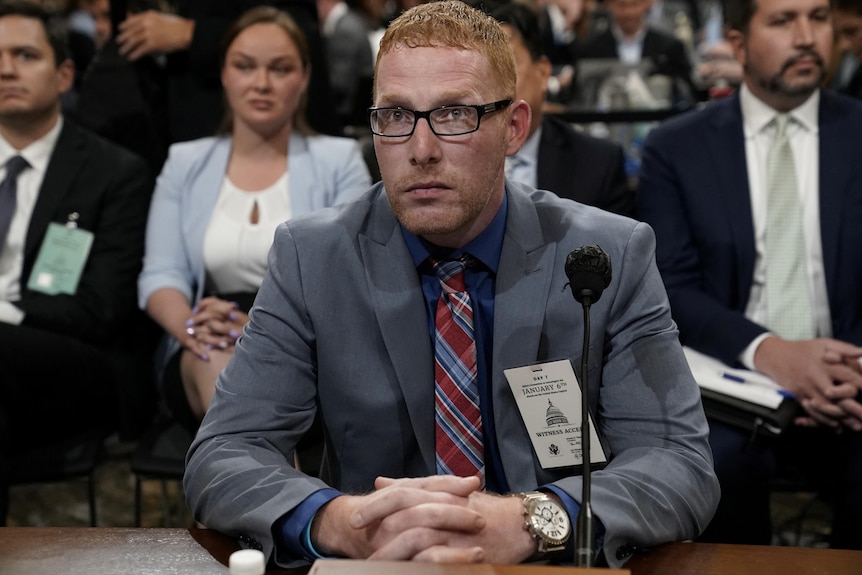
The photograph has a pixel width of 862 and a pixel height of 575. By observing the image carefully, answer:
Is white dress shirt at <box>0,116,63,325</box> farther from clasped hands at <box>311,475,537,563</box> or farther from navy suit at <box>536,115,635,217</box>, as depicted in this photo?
clasped hands at <box>311,475,537,563</box>

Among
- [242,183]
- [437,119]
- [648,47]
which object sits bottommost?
[242,183]

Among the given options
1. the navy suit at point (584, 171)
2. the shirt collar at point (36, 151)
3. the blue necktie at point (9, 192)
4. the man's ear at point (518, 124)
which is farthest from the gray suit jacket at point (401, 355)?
the shirt collar at point (36, 151)

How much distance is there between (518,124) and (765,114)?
148cm

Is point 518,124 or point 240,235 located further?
point 240,235

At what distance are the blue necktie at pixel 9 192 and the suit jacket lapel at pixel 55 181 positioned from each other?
9 cm

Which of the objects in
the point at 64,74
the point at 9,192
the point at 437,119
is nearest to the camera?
the point at 437,119

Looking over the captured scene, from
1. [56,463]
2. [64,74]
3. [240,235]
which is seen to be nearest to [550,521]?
[56,463]

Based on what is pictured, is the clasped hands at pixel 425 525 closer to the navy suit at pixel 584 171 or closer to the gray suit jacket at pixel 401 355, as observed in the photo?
the gray suit jacket at pixel 401 355

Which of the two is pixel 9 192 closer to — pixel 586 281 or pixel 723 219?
pixel 723 219

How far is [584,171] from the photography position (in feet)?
11.3

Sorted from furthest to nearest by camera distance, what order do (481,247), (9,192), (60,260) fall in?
(9,192), (60,260), (481,247)

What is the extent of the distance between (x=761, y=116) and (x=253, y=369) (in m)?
2.01

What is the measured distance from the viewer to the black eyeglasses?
6.05ft

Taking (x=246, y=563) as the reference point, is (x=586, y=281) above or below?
above
